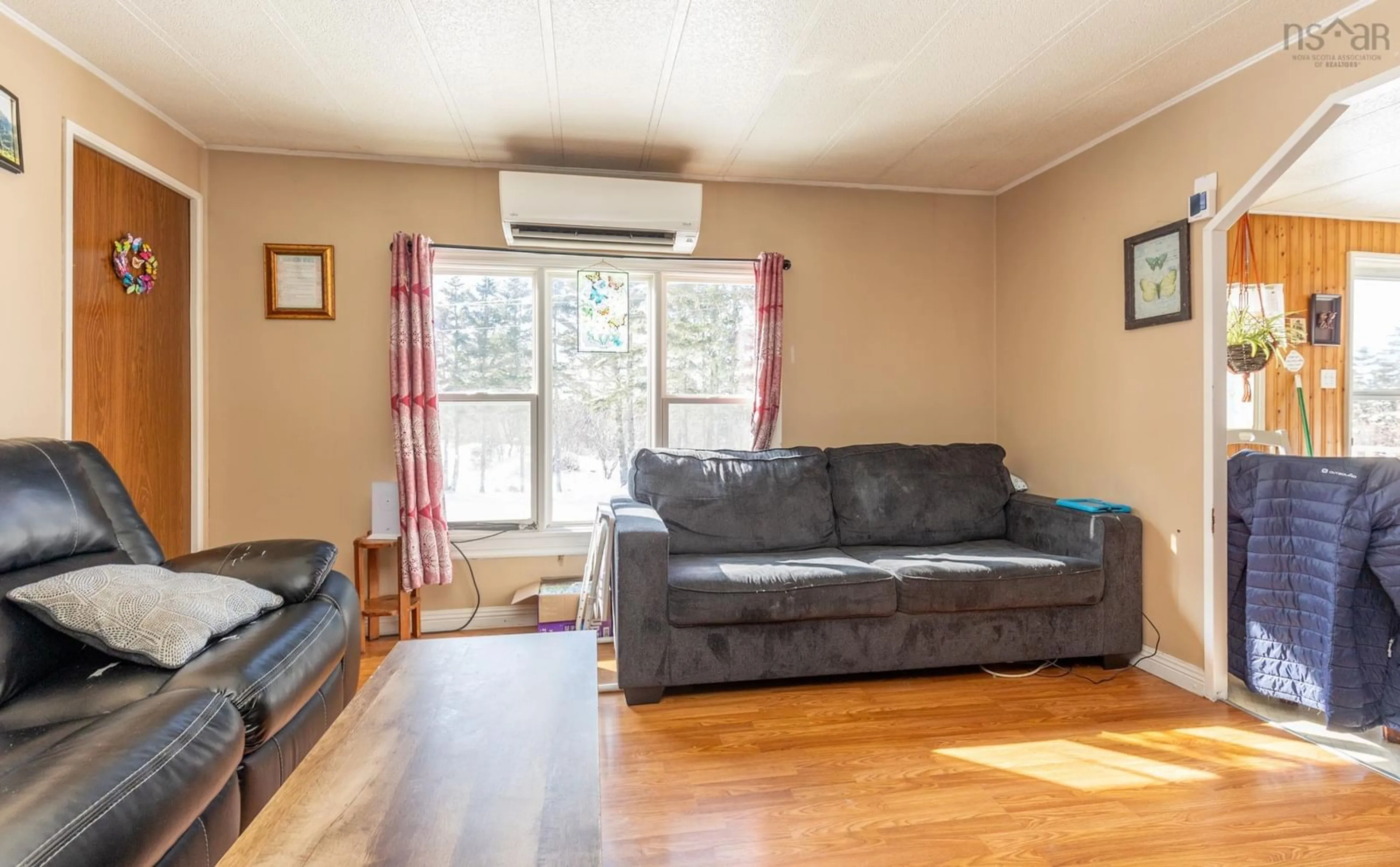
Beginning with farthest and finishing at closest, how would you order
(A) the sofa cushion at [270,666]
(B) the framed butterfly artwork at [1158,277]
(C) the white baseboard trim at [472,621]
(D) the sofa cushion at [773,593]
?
(C) the white baseboard trim at [472,621] < (B) the framed butterfly artwork at [1158,277] < (D) the sofa cushion at [773,593] < (A) the sofa cushion at [270,666]

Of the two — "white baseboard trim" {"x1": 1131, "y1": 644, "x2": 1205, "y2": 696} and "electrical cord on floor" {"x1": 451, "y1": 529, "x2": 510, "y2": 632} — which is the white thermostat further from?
"electrical cord on floor" {"x1": 451, "y1": 529, "x2": 510, "y2": 632}

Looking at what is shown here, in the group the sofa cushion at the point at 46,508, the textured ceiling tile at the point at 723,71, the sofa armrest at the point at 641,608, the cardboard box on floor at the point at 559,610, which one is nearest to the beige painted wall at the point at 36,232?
the sofa cushion at the point at 46,508

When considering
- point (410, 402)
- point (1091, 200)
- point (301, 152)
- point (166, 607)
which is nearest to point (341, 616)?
point (166, 607)

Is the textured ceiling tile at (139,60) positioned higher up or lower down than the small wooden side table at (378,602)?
higher up

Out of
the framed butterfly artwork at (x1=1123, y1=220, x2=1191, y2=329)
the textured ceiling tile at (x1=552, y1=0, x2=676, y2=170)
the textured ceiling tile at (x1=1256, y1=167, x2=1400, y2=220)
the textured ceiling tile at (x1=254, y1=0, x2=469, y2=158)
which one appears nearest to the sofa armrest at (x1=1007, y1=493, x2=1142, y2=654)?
the framed butterfly artwork at (x1=1123, y1=220, x2=1191, y2=329)

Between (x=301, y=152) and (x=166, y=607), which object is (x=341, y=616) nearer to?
(x=166, y=607)

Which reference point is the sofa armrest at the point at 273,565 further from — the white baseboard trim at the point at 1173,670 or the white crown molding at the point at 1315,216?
the white crown molding at the point at 1315,216

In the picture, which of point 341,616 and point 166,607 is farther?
point 341,616

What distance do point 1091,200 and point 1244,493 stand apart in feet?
4.96

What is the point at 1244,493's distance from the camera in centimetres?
252

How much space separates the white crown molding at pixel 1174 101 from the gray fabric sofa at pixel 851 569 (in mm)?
1572

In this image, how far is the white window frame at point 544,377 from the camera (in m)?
3.41

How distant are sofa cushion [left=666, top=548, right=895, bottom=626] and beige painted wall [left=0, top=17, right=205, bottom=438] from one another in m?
2.28

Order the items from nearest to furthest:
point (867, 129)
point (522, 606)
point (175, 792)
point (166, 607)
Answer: point (175, 792) → point (166, 607) → point (867, 129) → point (522, 606)
